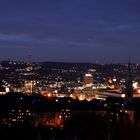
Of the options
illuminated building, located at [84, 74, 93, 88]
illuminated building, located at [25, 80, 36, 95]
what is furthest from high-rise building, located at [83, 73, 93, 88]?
illuminated building, located at [25, 80, 36, 95]

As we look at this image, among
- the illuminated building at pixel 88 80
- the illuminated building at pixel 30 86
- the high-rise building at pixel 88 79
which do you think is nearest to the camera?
the illuminated building at pixel 30 86

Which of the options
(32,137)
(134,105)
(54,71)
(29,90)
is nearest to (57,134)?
(32,137)

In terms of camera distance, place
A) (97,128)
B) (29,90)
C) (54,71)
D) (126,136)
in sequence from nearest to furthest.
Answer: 1. (126,136)
2. (97,128)
3. (29,90)
4. (54,71)

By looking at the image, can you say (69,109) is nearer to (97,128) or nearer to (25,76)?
(97,128)

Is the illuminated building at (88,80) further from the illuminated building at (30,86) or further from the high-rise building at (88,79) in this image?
the illuminated building at (30,86)

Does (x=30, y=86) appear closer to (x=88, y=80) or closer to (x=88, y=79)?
(x=88, y=80)

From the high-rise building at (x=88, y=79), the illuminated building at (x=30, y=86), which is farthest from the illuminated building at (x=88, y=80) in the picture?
the illuminated building at (x=30, y=86)

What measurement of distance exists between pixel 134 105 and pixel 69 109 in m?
5.69

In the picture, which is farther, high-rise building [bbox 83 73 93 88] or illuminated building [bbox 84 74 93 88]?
high-rise building [bbox 83 73 93 88]

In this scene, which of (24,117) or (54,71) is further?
(54,71)

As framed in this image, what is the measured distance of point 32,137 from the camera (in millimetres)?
29922

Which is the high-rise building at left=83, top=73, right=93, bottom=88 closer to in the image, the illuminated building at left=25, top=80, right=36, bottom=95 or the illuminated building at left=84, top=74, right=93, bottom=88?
the illuminated building at left=84, top=74, right=93, bottom=88

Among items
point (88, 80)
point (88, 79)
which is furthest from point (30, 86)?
point (88, 79)

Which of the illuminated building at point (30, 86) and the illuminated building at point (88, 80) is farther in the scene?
the illuminated building at point (88, 80)
